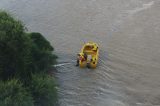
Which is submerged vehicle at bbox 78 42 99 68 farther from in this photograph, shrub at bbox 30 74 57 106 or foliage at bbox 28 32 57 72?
shrub at bbox 30 74 57 106

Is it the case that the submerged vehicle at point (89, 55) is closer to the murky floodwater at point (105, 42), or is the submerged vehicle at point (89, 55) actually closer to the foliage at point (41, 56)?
the murky floodwater at point (105, 42)

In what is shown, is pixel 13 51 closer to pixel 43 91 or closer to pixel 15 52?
pixel 15 52

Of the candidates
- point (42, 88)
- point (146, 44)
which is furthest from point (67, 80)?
point (146, 44)

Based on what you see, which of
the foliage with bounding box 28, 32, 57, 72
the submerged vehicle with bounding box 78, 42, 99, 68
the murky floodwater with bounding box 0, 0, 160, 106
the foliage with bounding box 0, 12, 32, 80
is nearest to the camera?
the foliage with bounding box 0, 12, 32, 80

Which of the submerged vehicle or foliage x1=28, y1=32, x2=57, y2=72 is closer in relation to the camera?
foliage x1=28, y1=32, x2=57, y2=72

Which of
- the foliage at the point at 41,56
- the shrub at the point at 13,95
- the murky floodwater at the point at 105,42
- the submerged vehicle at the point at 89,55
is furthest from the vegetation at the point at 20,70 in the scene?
the submerged vehicle at the point at 89,55

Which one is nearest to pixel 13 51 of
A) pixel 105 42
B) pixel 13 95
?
pixel 13 95

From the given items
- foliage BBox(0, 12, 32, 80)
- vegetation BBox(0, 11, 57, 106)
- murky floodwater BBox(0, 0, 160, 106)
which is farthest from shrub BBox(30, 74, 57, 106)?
murky floodwater BBox(0, 0, 160, 106)
